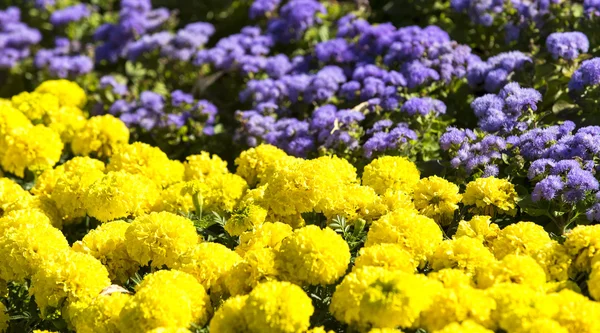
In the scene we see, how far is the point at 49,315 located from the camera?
3611mm

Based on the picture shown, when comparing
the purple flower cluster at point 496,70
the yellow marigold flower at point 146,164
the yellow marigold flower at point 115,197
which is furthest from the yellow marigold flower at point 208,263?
the purple flower cluster at point 496,70

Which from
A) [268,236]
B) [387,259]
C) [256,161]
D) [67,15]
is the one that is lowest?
[67,15]

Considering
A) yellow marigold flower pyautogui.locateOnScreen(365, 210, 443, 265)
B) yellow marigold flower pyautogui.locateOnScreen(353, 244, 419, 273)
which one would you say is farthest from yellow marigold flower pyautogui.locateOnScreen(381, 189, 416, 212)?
yellow marigold flower pyautogui.locateOnScreen(353, 244, 419, 273)

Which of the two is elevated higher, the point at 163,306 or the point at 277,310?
the point at 277,310

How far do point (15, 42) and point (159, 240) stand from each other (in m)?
4.96

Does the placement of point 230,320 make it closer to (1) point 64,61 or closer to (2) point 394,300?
(2) point 394,300

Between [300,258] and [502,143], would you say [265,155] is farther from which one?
[300,258]

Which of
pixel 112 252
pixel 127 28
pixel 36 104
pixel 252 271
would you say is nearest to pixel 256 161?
pixel 112 252

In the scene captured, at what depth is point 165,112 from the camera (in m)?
6.20

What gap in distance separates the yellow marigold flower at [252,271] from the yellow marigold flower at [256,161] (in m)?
1.41

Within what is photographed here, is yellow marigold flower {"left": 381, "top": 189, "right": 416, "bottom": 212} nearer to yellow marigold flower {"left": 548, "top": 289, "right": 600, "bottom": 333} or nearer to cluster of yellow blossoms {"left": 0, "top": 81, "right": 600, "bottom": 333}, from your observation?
cluster of yellow blossoms {"left": 0, "top": 81, "right": 600, "bottom": 333}

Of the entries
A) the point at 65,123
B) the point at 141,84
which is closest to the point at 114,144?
the point at 65,123

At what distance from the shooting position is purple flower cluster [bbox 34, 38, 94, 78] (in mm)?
7180

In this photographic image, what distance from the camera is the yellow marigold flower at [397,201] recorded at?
3.85m
